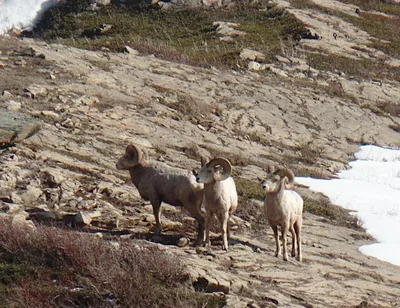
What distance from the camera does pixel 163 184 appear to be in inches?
564

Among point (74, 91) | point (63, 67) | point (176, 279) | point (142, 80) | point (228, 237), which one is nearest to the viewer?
point (176, 279)

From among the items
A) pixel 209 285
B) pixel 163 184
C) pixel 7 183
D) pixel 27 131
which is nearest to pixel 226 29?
pixel 27 131

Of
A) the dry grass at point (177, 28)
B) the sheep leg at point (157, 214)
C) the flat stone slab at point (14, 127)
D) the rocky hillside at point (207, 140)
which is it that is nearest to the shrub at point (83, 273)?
the rocky hillside at point (207, 140)

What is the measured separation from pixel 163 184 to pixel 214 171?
47.5 inches

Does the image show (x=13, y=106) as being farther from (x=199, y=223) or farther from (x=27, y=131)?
(x=199, y=223)

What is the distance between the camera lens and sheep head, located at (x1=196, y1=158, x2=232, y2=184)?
1341 cm

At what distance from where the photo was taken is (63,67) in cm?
2484

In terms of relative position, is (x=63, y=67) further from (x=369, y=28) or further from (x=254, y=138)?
(x=369, y=28)

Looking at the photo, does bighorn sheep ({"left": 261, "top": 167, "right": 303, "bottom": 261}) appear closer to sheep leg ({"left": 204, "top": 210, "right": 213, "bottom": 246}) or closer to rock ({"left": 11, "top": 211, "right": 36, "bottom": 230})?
sheep leg ({"left": 204, "top": 210, "right": 213, "bottom": 246})

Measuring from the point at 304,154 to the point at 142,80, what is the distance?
5.66 metres

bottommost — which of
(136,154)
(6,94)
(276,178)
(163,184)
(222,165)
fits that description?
(6,94)

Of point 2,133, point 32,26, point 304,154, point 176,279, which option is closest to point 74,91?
point 2,133

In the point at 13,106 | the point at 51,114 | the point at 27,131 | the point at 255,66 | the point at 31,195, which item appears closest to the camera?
the point at 31,195

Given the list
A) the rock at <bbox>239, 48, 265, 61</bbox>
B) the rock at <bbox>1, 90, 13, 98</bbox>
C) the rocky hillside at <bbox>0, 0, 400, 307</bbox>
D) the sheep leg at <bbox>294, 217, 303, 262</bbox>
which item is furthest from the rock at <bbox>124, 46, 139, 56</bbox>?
the sheep leg at <bbox>294, 217, 303, 262</bbox>
